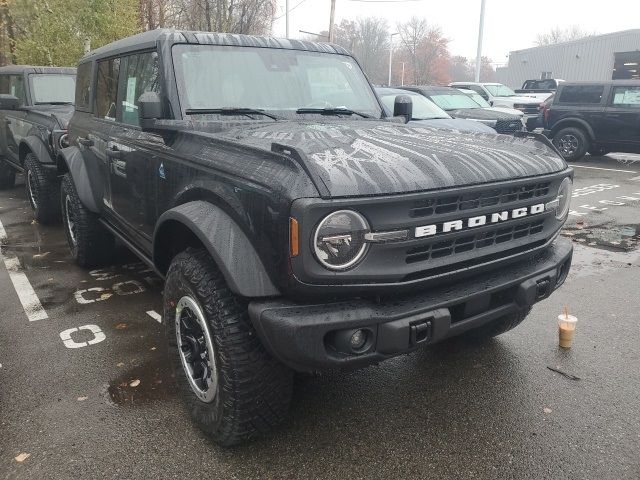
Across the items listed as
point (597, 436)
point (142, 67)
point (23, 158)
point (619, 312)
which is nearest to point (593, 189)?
point (619, 312)

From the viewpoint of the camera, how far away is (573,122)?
492 inches

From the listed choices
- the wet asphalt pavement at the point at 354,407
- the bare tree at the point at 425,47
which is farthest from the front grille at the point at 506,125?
the bare tree at the point at 425,47

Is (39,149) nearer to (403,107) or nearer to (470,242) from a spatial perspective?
(403,107)

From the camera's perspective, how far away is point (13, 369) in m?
3.28

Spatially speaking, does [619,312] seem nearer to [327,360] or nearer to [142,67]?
[327,360]

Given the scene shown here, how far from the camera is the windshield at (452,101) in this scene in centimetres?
1208

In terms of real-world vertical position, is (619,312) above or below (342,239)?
below

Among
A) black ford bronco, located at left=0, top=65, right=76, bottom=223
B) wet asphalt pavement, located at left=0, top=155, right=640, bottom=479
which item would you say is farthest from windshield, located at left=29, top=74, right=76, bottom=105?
wet asphalt pavement, located at left=0, top=155, right=640, bottom=479

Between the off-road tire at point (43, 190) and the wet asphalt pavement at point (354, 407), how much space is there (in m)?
2.38

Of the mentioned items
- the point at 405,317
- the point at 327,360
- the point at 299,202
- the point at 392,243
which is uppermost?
the point at 299,202

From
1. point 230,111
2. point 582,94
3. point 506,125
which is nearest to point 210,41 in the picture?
point 230,111

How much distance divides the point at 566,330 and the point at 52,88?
25.4ft

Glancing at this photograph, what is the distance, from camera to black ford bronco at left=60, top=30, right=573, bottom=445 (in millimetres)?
2064

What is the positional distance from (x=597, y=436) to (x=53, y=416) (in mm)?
2778
